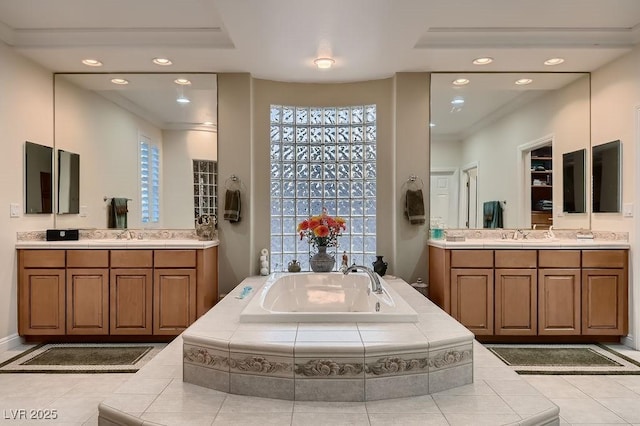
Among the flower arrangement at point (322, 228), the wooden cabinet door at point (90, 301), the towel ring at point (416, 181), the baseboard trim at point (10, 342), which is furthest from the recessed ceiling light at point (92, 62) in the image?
the towel ring at point (416, 181)

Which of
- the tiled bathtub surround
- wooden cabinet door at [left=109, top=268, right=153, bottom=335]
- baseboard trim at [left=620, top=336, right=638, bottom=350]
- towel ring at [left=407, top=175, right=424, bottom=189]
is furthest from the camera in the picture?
towel ring at [left=407, top=175, right=424, bottom=189]

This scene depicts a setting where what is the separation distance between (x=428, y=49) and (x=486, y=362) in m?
2.45

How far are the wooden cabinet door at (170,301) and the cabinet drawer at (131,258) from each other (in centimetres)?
12

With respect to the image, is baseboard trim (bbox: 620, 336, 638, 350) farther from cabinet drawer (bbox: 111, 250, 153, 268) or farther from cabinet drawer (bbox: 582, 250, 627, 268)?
cabinet drawer (bbox: 111, 250, 153, 268)

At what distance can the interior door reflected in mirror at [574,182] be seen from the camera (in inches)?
158

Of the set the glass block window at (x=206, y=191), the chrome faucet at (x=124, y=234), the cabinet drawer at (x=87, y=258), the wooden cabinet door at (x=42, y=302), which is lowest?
the wooden cabinet door at (x=42, y=302)

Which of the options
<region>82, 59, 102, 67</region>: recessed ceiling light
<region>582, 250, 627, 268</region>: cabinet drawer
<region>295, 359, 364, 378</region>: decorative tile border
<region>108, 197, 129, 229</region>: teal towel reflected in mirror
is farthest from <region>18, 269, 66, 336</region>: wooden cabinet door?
<region>582, 250, 627, 268</region>: cabinet drawer

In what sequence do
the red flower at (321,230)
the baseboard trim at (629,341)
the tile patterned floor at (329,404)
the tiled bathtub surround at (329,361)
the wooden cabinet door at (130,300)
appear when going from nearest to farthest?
the tile patterned floor at (329,404), the tiled bathtub surround at (329,361), the baseboard trim at (629,341), the wooden cabinet door at (130,300), the red flower at (321,230)

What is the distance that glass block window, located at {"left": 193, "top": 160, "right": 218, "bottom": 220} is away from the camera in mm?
4082

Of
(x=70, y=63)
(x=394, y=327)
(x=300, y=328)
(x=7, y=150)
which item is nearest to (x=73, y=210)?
(x=7, y=150)

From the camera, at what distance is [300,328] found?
217 cm

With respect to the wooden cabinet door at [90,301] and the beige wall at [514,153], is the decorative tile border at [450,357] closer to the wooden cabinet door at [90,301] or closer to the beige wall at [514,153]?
the beige wall at [514,153]

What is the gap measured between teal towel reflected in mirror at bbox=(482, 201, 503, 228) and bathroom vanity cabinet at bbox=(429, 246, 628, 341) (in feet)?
1.86

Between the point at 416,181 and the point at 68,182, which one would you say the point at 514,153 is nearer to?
the point at 416,181
